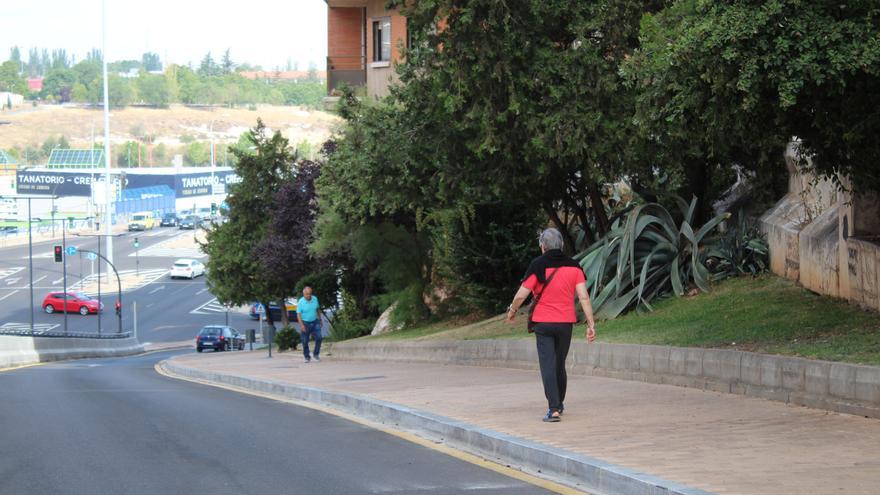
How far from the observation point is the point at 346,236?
129 feet

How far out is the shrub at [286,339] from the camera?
144 feet

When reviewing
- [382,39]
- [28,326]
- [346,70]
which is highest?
[382,39]

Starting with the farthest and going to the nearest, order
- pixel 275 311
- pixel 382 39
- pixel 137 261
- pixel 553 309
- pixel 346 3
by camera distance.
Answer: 1. pixel 137 261
2. pixel 275 311
3. pixel 346 3
4. pixel 382 39
5. pixel 553 309

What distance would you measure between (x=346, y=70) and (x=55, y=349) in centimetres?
1719

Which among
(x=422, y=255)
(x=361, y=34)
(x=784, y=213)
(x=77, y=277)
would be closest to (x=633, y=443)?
(x=784, y=213)

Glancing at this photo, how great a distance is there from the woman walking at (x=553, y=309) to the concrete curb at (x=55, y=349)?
1253 inches

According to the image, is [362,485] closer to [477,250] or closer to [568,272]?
[568,272]

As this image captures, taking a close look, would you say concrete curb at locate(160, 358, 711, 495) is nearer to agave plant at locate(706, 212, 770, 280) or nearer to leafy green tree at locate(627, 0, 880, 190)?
leafy green tree at locate(627, 0, 880, 190)

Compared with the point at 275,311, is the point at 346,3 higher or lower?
higher

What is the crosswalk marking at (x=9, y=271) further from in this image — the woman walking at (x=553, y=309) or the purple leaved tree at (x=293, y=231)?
the woman walking at (x=553, y=309)

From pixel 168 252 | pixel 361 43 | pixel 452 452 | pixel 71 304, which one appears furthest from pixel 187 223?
pixel 452 452

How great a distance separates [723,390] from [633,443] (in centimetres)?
364

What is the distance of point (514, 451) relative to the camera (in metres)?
10.6

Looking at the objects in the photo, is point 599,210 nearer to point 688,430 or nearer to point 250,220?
point 688,430
